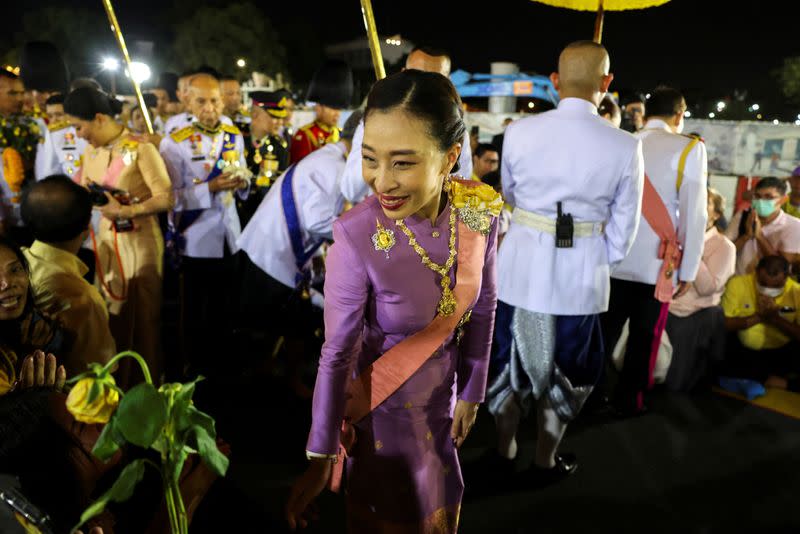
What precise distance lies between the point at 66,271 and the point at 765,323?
180 inches

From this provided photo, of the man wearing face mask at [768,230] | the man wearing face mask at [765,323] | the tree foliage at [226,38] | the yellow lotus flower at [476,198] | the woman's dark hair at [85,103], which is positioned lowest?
the man wearing face mask at [765,323]

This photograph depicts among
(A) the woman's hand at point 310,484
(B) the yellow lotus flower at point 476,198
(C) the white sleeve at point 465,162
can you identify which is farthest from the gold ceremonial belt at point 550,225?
(A) the woman's hand at point 310,484

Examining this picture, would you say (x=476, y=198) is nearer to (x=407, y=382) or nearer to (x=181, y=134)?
(x=407, y=382)

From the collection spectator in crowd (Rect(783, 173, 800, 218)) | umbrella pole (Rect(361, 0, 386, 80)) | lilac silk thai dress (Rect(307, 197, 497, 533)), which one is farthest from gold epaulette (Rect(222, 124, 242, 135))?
spectator in crowd (Rect(783, 173, 800, 218))

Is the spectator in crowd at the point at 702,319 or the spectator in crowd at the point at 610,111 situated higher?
the spectator in crowd at the point at 610,111

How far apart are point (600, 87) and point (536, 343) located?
1.26 meters

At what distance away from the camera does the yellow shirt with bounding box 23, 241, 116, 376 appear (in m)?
2.56

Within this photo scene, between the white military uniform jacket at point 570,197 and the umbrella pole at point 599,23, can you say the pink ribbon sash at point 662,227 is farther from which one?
the umbrella pole at point 599,23

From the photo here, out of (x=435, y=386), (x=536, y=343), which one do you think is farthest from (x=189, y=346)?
(x=435, y=386)

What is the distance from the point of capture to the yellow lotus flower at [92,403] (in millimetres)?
946

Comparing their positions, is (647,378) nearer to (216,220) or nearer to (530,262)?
(530,262)

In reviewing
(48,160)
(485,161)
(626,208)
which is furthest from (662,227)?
(48,160)

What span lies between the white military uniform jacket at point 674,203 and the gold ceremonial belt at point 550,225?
80 cm

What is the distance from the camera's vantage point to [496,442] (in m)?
3.53
